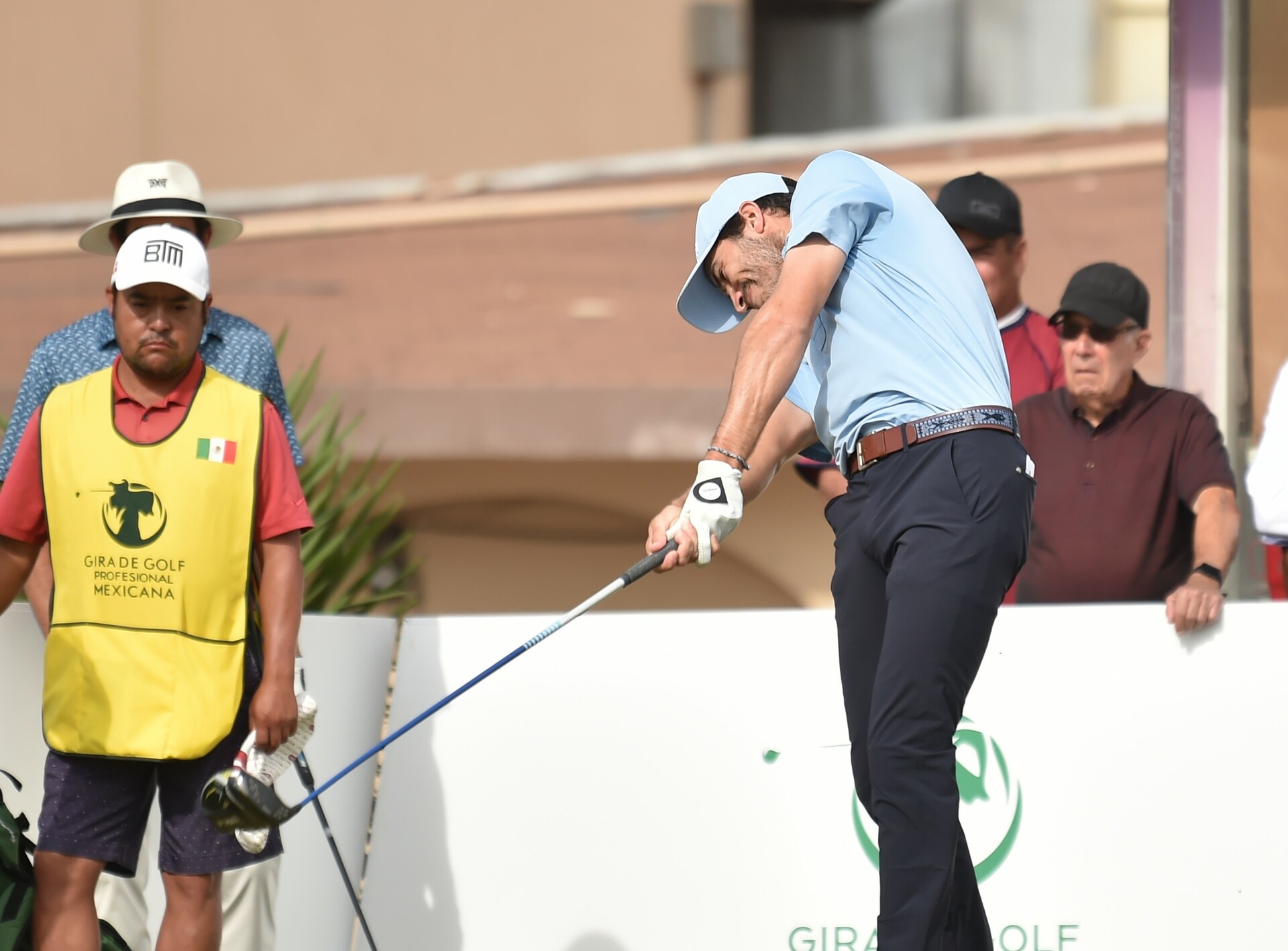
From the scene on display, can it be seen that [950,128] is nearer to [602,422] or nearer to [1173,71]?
[602,422]

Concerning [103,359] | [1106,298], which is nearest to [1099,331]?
[1106,298]

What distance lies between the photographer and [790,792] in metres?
4.49

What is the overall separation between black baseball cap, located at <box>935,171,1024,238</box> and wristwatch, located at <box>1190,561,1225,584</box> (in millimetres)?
1299

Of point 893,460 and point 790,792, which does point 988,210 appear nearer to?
point 790,792

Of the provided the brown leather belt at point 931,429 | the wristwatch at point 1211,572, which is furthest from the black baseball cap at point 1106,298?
the brown leather belt at point 931,429

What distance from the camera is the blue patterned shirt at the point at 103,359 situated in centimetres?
→ 443

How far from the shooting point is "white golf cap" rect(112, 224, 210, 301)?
3.84m

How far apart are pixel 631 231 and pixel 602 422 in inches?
47.8

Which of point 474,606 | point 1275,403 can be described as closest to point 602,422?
point 474,606

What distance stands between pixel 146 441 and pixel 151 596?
0.33 meters

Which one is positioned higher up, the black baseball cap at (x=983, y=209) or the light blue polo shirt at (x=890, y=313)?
the black baseball cap at (x=983, y=209)

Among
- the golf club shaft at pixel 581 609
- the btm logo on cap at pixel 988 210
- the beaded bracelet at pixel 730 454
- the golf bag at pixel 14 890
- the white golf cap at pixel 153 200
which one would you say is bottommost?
the golf bag at pixel 14 890

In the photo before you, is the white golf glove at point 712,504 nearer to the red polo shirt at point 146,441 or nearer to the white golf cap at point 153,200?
the red polo shirt at point 146,441

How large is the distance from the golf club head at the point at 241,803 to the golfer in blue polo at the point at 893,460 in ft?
3.12
